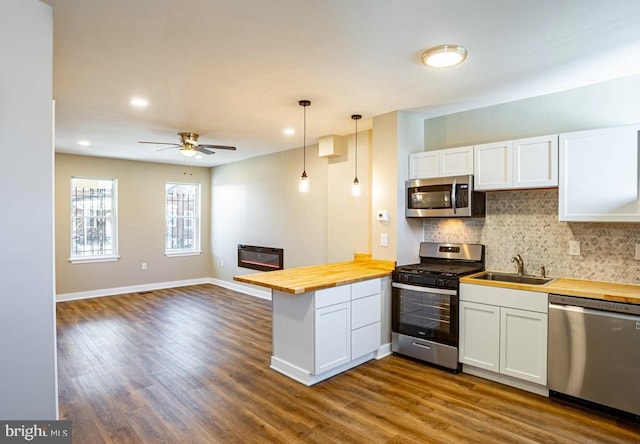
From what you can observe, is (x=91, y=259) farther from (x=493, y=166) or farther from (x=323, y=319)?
(x=493, y=166)

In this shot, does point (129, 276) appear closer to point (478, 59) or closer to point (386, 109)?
point (386, 109)

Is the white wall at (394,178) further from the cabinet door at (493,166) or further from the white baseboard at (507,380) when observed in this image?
the white baseboard at (507,380)

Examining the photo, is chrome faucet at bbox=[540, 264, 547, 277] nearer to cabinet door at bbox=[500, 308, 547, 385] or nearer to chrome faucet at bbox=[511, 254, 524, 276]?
chrome faucet at bbox=[511, 254, 524, 276]

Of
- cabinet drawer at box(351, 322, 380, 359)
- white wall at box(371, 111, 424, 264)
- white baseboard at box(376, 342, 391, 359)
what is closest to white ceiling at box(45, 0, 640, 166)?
white wall at box(371, 111, 424, 264)

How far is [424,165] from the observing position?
392cm

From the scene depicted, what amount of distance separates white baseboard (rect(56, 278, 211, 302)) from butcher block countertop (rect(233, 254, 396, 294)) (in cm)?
468

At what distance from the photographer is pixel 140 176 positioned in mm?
7109

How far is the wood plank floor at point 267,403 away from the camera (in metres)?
2.44


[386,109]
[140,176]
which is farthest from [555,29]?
[140,176]

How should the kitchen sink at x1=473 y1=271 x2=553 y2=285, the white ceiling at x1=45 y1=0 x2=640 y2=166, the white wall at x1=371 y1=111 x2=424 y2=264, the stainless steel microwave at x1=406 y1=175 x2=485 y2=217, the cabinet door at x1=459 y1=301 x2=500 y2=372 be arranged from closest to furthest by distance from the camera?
1. the white ceiling at x1=45 y1=0 x2=640 y2=166
2. the cabinet door at x1=459 y1=301 x2=500 y2=372
3. the kitchen sink at x1=473 y1=271 x2=553 y2=285
4. the stainless steel microwave at x1=406 y1=175 x2=485 y2=217
5. the white wall at x1=371 y1=111 x2=424 y2=264

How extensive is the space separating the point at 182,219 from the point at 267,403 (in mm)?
5808

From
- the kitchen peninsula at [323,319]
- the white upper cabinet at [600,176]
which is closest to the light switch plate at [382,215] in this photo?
the kitchen peninsula at [323,319]

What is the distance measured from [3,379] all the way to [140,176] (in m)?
6.01

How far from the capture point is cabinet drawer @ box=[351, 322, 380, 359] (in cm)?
345
